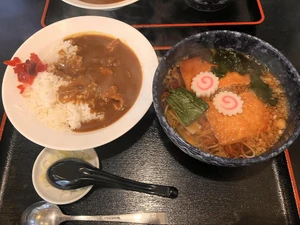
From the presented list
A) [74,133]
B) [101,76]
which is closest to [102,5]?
[101,76]

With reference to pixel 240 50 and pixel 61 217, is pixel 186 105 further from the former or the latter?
pixel 61 217

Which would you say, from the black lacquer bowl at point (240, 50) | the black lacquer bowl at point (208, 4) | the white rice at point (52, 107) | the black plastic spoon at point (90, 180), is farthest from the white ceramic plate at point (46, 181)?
the black lacquer bowl at point (208, 4)

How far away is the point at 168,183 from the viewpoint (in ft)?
5.55

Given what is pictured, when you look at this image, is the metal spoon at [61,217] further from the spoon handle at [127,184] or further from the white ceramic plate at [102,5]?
the white ceramic plate at [102,5]

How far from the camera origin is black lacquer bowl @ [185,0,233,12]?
2145 millimetres

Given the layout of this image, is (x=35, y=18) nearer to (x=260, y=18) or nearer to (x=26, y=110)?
(x=26, y=110)

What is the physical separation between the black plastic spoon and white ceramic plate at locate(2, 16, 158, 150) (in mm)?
116

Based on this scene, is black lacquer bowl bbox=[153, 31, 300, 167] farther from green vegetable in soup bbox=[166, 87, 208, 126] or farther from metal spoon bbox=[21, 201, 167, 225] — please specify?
metal spoon bbox=[21, 201, 167, 225]

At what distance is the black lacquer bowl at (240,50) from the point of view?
57.9 inches

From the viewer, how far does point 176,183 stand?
66.7 inches

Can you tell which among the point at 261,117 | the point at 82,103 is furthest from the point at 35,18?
the point at 261,117

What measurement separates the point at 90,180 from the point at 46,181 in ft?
0.85

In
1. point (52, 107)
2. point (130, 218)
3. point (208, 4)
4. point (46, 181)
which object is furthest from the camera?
point (208, 4)

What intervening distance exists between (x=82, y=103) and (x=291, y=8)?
174 cm
